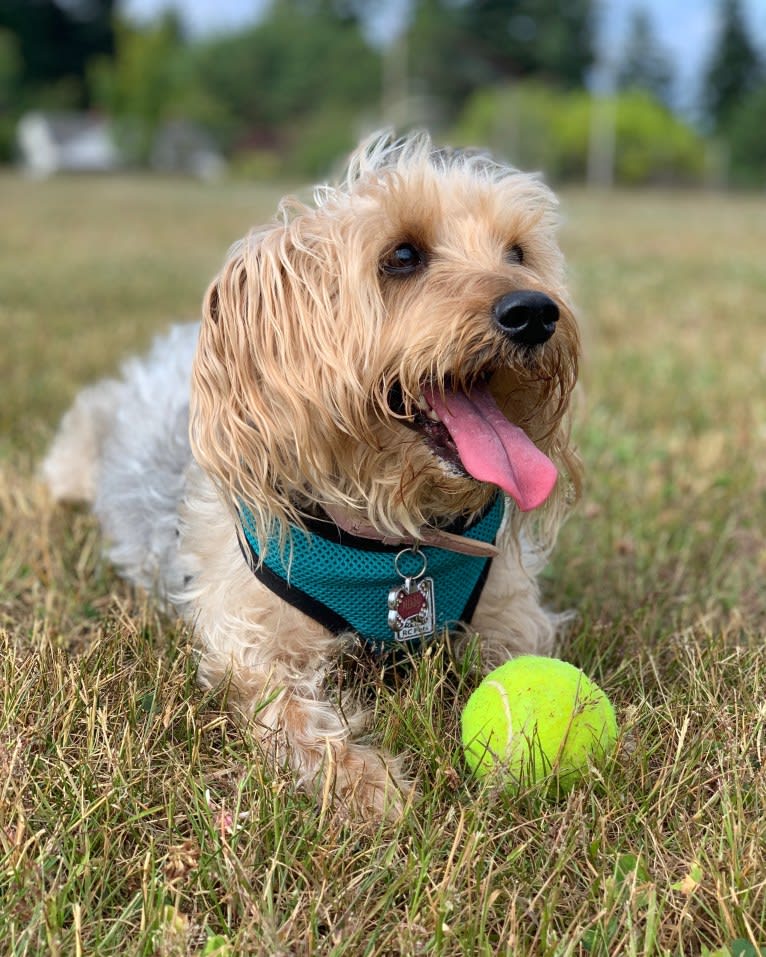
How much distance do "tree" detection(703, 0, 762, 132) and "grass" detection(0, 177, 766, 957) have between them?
89.3 metres

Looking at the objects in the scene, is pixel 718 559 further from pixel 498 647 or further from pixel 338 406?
pixel 338 406

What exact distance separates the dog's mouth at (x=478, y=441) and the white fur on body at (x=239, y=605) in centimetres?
56

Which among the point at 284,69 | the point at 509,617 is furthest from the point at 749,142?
the point at 509,617

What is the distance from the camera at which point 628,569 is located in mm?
4055

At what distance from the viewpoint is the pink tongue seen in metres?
2.68

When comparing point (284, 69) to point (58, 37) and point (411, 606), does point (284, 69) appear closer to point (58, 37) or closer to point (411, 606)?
point (58, 37)

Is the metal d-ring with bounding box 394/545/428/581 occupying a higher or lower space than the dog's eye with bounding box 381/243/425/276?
lower

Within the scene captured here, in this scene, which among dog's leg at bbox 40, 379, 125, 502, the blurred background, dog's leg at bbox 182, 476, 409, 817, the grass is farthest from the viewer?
the blurred background

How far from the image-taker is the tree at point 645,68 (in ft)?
282

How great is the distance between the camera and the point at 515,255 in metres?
3.06

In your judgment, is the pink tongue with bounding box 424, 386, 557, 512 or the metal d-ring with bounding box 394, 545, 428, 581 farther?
the metal d-ring with bounding box 394, 545, 428, 581

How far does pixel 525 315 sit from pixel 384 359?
0.37 metres

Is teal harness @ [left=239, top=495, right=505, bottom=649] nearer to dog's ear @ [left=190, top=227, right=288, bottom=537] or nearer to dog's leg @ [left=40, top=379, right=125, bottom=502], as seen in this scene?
dog's ear @ [left=190, top=227, right=288, bottom=537]

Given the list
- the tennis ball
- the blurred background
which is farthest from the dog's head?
the blurred background
